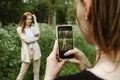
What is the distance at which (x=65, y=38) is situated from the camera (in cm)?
278

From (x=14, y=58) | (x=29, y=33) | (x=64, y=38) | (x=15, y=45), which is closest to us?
(x=64, y=38)

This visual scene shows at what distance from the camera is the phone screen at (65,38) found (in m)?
2.62

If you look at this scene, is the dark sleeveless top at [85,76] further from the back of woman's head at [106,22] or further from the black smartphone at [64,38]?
the black smartphone at [64,38]

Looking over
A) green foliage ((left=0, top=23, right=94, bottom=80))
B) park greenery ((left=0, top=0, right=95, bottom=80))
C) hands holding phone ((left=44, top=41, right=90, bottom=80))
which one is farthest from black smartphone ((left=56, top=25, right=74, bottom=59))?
green foliage ((left=0, top=23, right=94, bottom=80))

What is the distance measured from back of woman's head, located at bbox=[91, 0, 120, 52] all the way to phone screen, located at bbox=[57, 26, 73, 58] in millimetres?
982

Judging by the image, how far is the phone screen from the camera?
8.59ft

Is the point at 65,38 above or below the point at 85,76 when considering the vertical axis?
below

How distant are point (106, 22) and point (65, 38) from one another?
4.22ft

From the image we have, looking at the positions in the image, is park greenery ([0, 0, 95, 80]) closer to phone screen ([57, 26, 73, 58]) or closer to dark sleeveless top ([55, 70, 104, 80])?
phone screen ([57, 26, 73, 58])

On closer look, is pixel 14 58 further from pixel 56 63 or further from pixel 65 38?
pixel 56 63

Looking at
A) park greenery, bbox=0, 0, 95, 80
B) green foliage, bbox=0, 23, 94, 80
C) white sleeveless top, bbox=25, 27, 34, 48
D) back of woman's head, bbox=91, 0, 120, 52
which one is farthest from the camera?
park greenery, bbox=0, 0, 95, 80

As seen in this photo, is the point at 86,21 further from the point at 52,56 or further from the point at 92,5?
the point at 52,56

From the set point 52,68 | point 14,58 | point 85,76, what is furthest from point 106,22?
point 14,58

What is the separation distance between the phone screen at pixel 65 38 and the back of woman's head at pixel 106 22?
98 cm
